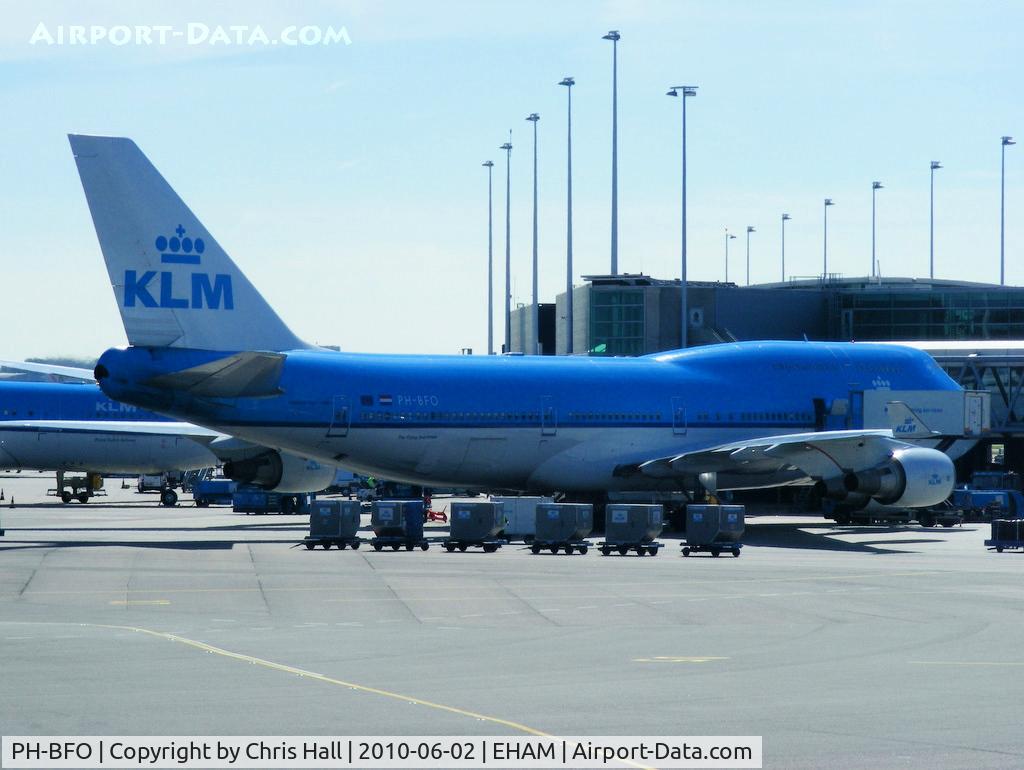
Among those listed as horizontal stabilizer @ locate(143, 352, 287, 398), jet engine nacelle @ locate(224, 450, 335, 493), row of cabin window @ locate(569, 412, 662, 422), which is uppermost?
horizontal stabilizer @ locate(143, 352, 287, 398)

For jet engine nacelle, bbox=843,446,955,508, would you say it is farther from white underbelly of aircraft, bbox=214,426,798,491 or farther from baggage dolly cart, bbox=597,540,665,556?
baggage dolly cart, bbox=597,540,665,556

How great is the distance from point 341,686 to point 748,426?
1350 inches

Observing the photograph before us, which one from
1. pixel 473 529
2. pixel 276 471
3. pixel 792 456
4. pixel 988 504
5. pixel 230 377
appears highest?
pixel 230 377

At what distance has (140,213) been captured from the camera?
38281 millimetres

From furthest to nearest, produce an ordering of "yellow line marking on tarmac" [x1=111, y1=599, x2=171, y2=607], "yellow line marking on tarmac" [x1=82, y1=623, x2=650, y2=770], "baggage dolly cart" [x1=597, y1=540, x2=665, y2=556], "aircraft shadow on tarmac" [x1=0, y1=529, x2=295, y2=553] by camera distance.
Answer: "aircraft shadow on tarmac" [x1=0, y1=529, x2=295, y2=553] < "baggage dolly cart" [x1=597, y1=540, x2=665, y2=556] < "yellow line marking on tarmac" [x1=111, y1=599, x2=171, y2=607] < "yellow line marking on tarmac" [x1=82, y1=623, x2=650, y2=770]

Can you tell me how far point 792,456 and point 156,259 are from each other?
19.2 metres

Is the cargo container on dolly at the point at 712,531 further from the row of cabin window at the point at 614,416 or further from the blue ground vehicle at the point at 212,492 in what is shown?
the blue ground vehicle at the point at 212,492

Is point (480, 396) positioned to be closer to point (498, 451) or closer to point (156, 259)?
point (498, 451)

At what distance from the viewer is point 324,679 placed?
53.7 ft

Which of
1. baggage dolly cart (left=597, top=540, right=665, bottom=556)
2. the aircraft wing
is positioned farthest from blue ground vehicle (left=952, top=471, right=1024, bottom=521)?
baggage dolly cart (left=597, top=540, right=665, bottom=556)

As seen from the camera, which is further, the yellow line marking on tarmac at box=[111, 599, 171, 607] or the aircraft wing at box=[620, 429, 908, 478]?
the aircraft wing at box=[620, 429, 908, 478]

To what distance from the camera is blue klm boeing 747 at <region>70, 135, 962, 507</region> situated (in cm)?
3878

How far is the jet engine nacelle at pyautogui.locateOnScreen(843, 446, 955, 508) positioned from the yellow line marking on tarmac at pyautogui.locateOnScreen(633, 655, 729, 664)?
26.6m

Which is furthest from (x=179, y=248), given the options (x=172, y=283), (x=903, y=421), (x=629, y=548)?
(x=903, y=421)
